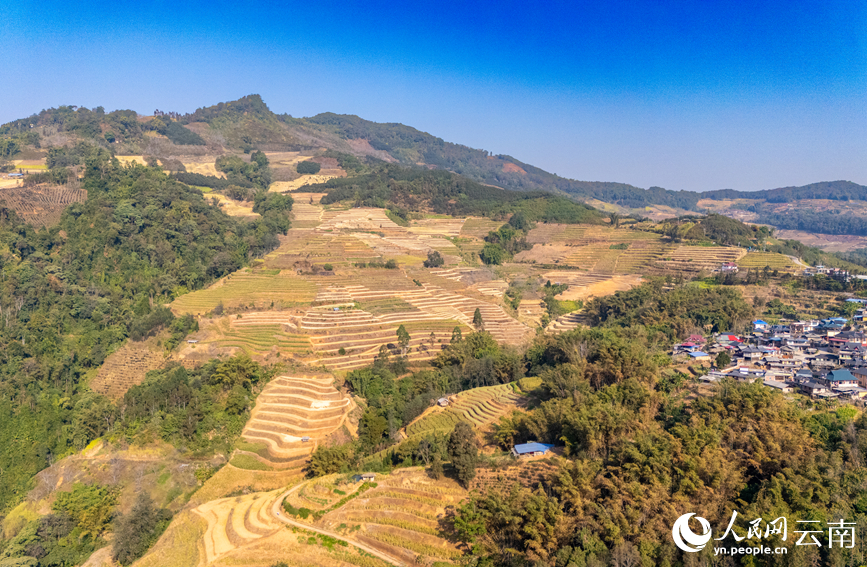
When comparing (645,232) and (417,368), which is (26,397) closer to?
(417,368)

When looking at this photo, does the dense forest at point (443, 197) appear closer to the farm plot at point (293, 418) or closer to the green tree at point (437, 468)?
the farm plot at point (293, 418)

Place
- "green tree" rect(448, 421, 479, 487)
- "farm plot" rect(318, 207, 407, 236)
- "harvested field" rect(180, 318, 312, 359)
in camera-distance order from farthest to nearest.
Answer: "farm plot" rect(318, 207, 407, 236)
"harvested field" rect(180, 318, 312, 359)
"green tree" rect(448, 421, 479, 487)

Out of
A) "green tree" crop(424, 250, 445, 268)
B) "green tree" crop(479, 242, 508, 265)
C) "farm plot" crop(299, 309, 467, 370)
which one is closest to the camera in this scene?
"farm plot" crop(299, 309, 467, 370)

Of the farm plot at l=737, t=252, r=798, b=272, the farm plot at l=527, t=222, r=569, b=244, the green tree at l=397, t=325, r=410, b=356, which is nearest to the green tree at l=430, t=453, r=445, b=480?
the green tree at l=397, t=325, r=410, b=356

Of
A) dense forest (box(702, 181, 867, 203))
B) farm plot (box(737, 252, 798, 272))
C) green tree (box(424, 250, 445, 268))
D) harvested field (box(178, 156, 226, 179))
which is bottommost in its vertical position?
green tree (box(424, 250, 445, 268))

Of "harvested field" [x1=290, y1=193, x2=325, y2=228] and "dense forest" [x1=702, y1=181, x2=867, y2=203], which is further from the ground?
"dense forest" [x1=702, y1=181, x2=867, y2=203]

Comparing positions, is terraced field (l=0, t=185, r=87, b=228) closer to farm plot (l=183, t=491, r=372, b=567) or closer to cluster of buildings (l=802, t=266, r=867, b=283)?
farm plot (l=183, t=491, r=372, b=567)

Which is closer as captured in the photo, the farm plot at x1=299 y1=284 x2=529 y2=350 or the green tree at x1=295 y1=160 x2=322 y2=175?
the farm plot at x1=299 y1=284 x2=529 y2=350

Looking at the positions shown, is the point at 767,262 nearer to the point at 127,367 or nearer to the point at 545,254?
the point at 545,254
